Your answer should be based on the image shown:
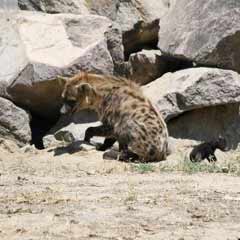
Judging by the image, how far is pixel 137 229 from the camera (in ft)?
17.3

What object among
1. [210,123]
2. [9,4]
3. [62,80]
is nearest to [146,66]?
Result: [210,123]

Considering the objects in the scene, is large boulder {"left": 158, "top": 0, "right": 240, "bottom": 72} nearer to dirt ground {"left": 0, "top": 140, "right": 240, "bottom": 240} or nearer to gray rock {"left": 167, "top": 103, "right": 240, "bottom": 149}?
gray rock {"left": 167, "top": 103, "right": 240, "bottom": 149}

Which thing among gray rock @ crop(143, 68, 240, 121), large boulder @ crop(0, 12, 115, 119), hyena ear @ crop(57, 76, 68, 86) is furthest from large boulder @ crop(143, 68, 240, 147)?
hyena ear @ crop(57, 76, 68, 86)

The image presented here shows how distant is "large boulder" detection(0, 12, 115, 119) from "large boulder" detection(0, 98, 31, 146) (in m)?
0.22

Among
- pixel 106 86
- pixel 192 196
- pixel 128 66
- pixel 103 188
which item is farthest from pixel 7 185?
pixel 128 66

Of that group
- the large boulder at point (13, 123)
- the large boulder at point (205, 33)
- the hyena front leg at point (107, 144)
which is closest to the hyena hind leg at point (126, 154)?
the hyena front leg at point (107, 144)

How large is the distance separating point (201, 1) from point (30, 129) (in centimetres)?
283

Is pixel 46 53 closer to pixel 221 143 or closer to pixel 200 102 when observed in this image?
pixel 200 102

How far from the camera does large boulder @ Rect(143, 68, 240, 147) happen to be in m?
9.90

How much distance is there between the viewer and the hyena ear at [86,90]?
9.86 meters

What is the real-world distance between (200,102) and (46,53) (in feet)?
6.97

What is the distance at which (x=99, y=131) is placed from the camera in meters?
9.77

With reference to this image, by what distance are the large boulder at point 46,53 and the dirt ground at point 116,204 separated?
198 centimetres

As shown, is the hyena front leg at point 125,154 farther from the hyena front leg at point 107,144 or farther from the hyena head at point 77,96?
the hyena head at point 77,96
